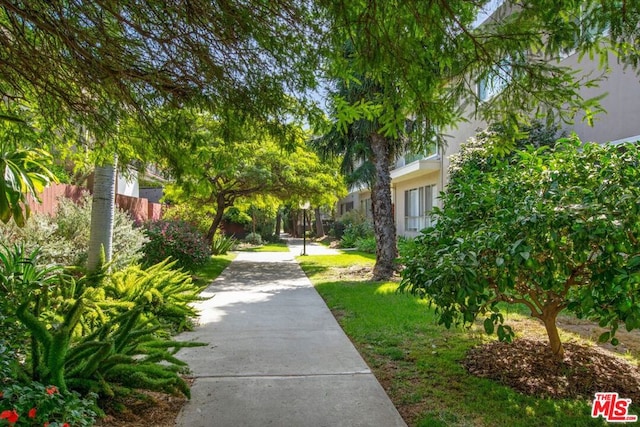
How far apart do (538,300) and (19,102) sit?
6121 millimetres

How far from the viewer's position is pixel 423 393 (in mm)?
4254

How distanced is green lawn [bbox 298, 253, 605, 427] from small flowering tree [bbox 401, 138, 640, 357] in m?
0.68

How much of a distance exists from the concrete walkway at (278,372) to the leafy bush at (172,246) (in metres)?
3.06

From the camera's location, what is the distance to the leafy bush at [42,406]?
271cm

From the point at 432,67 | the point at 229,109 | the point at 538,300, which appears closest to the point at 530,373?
the point at 538,300

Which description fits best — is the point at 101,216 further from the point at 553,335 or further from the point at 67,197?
the point at 553,335

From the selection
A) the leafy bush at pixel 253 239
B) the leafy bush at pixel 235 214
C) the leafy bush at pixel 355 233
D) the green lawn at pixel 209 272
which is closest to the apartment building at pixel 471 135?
the leafy bush at pixel 355 233

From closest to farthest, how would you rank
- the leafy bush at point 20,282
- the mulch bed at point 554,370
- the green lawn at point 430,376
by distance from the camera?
1. the green lawn at point 430,376
2. the mulch bed at point 554,370
3. the leafy bush at point 20,282

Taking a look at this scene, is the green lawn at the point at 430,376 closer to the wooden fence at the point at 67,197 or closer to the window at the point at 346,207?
the wooden fence at the point at 67,197

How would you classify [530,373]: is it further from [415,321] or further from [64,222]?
[64,222]

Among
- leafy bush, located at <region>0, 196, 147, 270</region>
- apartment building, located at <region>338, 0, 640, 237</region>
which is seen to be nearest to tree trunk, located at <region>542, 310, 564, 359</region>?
apartment building, located at <region>338, 0, 640, 237</region>

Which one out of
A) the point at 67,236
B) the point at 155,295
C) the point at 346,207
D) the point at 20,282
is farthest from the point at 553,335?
the point at 346,207

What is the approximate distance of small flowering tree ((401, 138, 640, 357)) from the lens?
10.5ft

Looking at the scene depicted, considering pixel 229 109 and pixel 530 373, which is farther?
pixel 530 373
